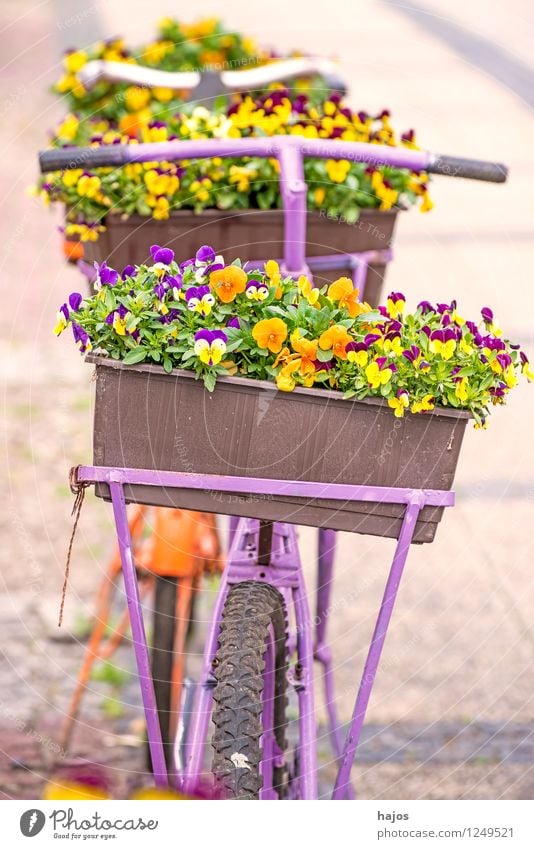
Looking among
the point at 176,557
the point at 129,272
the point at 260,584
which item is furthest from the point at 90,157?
the point at 176,557

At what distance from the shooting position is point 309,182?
210 centimetres

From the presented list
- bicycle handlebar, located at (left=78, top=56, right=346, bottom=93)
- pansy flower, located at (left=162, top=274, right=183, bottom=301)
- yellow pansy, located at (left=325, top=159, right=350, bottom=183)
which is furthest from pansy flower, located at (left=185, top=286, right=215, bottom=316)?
bicycle handlebar, located at (left=78, top=56, right=346, bottom=93)

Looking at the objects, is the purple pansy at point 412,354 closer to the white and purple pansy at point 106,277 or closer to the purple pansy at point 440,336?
the purple pansy at point 440,336

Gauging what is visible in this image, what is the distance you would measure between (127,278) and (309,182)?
716 mm

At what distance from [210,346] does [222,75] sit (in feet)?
4.38

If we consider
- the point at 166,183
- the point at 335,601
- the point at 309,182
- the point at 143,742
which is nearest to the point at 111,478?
the point at 166,183

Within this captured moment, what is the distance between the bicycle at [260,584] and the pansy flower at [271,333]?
7.0 inches

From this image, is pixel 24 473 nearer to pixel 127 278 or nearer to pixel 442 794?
pixel 442 794

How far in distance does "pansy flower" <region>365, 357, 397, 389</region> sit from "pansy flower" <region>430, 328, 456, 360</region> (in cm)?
8

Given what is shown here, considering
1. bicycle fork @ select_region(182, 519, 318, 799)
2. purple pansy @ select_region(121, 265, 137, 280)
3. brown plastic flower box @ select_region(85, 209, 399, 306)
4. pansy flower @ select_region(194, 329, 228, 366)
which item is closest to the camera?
pansy flower @ select_region(194, 329, 228, 366)

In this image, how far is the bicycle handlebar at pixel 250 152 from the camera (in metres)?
1.82

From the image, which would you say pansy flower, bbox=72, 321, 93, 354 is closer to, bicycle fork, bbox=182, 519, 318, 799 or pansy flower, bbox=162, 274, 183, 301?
pansy flower, bbox=162, 274, 183, 301

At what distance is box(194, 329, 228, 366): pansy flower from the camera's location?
4.53 ft

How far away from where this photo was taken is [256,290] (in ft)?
4.74
